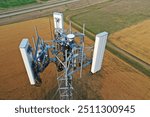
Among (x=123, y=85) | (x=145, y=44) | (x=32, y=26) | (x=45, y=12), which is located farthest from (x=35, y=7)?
(x=123, y=85)

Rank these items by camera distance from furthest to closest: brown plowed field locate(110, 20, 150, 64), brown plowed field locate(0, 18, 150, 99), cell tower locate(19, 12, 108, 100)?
brown plowed field locate(110, 20, 150, 64), brown plowed field locate(0, 18, 150, 99), cell tower locate(19, 12, 108, 100)

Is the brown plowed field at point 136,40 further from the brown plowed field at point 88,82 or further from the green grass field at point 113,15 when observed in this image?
the brown plowed field at point 88,82

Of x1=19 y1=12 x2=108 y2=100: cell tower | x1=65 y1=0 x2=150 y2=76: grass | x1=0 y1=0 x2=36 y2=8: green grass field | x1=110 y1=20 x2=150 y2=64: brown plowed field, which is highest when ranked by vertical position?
x1=19 y1=12 x2=108 y2=100: cell tower

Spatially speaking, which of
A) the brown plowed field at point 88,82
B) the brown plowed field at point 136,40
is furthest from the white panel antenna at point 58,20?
the brown plowed field at point 136,40

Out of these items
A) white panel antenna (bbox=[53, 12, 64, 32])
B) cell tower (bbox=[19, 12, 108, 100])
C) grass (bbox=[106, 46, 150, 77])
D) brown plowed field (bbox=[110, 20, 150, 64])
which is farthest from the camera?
brown plowed field (bbox=[110, 20, 150, 64])

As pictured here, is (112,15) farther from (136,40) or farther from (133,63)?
(133,63)

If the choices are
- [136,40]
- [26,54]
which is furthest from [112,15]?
[26,54]

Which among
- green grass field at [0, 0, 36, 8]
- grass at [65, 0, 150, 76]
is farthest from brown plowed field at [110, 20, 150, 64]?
green grass field at [0, 0, 36, 8]

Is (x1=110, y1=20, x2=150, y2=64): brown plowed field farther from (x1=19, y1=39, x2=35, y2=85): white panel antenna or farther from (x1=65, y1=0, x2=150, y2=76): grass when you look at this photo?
(x1=19, y1=39, x2=35, y2=85): white panel antenna
